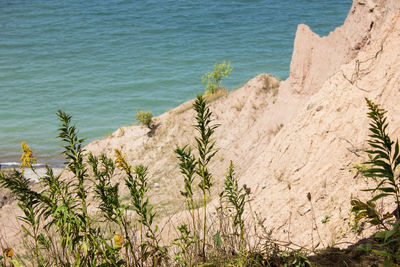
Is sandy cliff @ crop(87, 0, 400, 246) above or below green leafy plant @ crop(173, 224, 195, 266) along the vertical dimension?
above

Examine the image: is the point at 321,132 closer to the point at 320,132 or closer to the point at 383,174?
the point at 320,132

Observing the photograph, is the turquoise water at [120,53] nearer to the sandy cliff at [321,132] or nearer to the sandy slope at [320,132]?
the sandy slope at [320,132]

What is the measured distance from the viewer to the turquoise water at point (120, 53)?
26794 mm

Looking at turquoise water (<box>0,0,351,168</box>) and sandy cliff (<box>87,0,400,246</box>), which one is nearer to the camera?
sandy cliff (<box>87,0,400,246</box>)

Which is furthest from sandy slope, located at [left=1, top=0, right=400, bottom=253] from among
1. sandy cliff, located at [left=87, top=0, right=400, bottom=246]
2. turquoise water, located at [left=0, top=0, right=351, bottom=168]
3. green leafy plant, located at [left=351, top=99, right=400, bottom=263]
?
turquoise water, located at [left=0, top=0, right=351, bottom=168]

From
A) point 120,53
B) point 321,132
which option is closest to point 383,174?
point 321,132

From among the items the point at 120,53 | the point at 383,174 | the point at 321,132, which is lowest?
the point at 383,174

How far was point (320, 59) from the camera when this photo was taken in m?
11.6

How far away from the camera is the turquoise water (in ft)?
87.9

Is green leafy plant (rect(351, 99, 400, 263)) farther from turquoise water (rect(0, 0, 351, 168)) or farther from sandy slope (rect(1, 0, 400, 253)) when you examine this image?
turquoise water (rect(0, 0, 351, 168))

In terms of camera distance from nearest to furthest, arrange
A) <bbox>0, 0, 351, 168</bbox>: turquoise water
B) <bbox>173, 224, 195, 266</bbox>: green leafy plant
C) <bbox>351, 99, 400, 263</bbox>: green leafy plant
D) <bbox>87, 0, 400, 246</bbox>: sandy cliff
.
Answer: <bbox>351, 99, 400, 263</bbox>: green leafy plant, <bbox>173, 224, 195, 266</bbox>: green leafy plant, <bbox>87, 0, 400, 246</bbox>: sandy cliff, <bbox>0, 0, 351, 168</bbox>: turquoise water

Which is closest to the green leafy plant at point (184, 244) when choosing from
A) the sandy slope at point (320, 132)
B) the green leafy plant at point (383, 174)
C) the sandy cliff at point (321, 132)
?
the sandy slope at point (320, 132)

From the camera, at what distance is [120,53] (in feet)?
126

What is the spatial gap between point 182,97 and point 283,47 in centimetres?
1442
